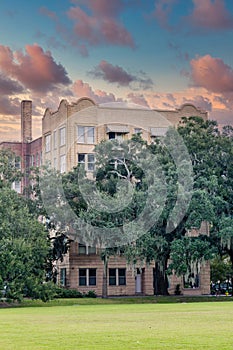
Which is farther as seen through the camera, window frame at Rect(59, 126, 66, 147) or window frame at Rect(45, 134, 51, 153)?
window frame at Rect(45, 134, 51, 153)

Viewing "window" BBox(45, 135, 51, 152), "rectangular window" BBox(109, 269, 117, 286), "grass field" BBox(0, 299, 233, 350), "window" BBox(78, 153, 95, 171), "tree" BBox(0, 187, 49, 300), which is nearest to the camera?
"grass field" BBox(0, 299, 233, 350)

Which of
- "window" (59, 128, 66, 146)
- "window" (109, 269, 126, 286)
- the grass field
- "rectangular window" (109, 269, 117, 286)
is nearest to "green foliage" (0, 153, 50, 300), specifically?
"rectangular window" (109, 269, 117, 286)

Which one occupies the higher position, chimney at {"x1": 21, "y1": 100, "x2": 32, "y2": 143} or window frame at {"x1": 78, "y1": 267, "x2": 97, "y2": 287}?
chimney at {"x1": 21, "y1": 100, "x2": 32, "y2": 143}

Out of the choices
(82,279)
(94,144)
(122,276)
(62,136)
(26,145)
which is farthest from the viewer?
(26,145)

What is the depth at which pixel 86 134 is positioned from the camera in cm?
7806

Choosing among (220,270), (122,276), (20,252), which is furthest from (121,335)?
(220,270)

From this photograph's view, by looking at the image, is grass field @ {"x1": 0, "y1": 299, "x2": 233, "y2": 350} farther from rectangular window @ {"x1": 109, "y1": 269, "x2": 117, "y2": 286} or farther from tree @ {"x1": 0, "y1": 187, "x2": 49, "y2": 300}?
rectangular window @ {"x1": 109, "y1": 269, "x2": 117, "y2": 286}

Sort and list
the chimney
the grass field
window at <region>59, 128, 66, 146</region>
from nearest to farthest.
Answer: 1. the grass field
2. window at <region>59, 128, 66, 146</region>
3. the chimney

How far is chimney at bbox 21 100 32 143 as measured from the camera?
3371 inches

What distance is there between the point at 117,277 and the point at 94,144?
43.8 feet

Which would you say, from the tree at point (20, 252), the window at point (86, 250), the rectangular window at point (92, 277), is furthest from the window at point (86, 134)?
the tree at point (20, 252)

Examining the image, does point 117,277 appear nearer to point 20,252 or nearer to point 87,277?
point 87,277

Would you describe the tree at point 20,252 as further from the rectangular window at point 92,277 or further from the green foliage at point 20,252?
the rectangular window at point 92,277

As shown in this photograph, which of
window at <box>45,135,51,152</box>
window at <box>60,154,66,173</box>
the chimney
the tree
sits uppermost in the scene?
the chimney
